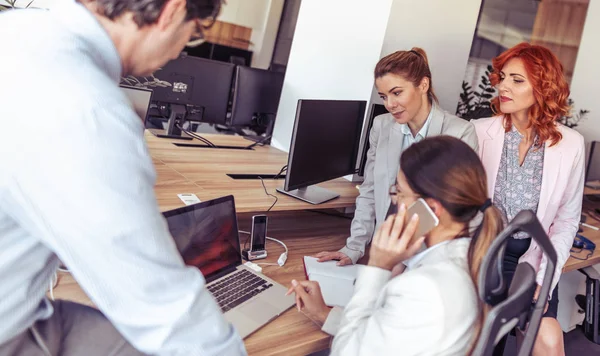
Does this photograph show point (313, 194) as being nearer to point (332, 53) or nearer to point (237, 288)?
point (237, 288)

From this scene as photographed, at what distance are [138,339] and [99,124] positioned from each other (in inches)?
11.8

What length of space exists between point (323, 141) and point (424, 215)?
1057 mm

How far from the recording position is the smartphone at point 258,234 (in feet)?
6.38

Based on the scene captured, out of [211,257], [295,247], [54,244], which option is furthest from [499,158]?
[54,244]

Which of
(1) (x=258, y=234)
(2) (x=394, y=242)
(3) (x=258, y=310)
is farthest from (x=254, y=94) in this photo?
(2) (x=394, y=242)

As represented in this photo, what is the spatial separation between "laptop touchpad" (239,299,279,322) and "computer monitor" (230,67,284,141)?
A: 1837 mm

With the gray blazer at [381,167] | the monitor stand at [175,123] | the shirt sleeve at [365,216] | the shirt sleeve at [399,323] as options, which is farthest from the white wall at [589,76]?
the shirt sleeve at [399,323]

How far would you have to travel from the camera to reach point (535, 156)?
2244 millimetres

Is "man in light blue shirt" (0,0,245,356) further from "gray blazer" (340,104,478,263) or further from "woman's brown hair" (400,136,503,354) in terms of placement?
"gray blazer" (340,104,478,263)

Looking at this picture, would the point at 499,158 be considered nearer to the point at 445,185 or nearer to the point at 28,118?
the point at 445,185

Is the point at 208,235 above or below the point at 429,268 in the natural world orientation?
below

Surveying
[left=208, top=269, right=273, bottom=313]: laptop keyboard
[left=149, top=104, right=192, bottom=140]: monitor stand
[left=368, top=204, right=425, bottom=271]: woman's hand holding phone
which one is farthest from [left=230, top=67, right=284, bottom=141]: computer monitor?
[left=368, top=204, right=425, bottom=271]: woman's hand holding phone

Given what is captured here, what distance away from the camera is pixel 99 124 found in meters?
0.65

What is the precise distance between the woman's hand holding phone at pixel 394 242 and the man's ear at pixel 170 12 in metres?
0.74
